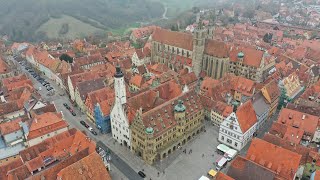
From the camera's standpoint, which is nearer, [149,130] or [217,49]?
[149,130]

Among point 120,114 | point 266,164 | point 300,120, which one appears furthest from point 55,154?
point 300,120

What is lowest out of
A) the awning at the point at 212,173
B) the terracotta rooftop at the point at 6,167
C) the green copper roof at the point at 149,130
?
the awning at the point at 212,173


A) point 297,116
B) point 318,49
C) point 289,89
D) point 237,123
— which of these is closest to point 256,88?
point 289,89

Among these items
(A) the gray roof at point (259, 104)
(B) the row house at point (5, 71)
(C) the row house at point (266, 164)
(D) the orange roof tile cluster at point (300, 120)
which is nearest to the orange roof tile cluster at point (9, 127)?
(B) the row house at point (5, 71)

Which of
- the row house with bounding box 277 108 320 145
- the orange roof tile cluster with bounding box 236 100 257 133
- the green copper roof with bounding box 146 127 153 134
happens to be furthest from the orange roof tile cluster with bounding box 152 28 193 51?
the green copper roof with bounding box 146 127 153 134

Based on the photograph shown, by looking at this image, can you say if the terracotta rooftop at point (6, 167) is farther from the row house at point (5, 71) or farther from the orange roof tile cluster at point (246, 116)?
the row house at point (5, 71)

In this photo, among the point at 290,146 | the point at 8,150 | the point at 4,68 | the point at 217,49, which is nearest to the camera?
the point at 290,146

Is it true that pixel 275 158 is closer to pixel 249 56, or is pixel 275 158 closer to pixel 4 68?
pixel 249 56
